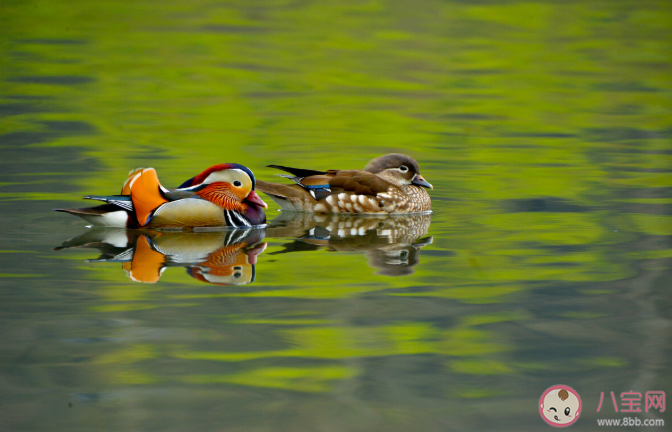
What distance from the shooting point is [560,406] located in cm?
488

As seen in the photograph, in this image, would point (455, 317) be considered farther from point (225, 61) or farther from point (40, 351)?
point (225, 61)

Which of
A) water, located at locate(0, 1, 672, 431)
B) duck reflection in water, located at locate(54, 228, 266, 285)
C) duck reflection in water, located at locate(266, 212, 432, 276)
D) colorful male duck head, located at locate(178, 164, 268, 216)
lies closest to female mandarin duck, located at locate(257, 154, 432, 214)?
duck reflection in water, located at locate(266, 212, 432, 276)

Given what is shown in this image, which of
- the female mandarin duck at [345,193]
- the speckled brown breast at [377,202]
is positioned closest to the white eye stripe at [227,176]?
the female mandarin duck at [345,193]

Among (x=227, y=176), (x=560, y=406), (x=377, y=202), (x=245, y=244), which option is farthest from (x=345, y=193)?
(x=560, y=406)

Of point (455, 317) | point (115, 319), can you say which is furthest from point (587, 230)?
point (115, 319)

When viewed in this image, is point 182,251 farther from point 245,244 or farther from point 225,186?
point 225,186

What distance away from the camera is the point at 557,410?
4.84m

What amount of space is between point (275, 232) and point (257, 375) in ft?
13.4

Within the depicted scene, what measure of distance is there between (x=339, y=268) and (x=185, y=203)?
2002mm

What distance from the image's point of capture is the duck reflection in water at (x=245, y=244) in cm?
733

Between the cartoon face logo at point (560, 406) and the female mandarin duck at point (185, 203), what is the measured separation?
4645 millimetres

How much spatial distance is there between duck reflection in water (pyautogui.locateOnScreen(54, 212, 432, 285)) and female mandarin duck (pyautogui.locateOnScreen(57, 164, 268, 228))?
0.36 ft

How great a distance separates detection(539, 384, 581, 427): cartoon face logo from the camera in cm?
476

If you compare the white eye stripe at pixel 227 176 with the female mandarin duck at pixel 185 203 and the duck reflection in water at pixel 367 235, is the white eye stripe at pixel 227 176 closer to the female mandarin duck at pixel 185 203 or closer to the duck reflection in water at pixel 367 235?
the female mandarin duck at pixel 185 203
